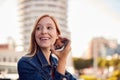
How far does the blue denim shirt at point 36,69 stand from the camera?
2045 mm

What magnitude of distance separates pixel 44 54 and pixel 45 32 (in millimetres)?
138

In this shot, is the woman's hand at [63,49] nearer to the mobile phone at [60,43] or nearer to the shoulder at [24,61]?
the mobile phone at [60,43]

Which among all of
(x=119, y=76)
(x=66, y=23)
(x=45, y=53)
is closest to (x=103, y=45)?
(x=66, y=23)

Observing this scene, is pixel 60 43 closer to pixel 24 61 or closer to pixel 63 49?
pixel 63 49

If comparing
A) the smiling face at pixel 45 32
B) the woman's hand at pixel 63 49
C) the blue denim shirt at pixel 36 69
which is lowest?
the blue denim shirt at pixel 36 69

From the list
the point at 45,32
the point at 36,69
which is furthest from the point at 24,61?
the point at 45,32

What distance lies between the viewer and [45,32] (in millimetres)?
2139

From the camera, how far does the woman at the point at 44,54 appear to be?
2.04m

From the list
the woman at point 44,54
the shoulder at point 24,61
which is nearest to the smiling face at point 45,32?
the woman at point 44,54

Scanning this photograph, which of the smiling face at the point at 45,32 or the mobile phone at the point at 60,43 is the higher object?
the smiling face at the point at 45,32

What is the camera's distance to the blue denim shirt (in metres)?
2.04

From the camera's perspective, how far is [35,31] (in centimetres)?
217

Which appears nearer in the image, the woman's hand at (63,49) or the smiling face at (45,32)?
the woman's hand at (63,49)

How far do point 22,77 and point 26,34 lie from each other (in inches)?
3975
